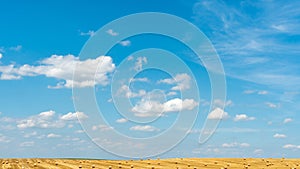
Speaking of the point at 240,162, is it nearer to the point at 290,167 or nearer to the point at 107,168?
the point at 290,167

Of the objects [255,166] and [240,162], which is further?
[240,162]

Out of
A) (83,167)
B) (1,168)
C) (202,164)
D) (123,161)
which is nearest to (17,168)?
(1,168)

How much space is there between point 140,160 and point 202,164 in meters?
13.8

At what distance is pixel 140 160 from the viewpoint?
242 feet

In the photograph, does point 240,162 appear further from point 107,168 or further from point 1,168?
point 1,168

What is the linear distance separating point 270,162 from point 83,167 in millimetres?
27448

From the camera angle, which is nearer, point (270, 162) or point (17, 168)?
point (17, 168)

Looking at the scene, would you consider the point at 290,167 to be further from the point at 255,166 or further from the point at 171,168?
the point at 171,168

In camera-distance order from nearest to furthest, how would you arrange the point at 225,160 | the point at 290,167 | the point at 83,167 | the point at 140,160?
the point at 290,167, the point at 83,167, the point at 225,160, the point at 140,160

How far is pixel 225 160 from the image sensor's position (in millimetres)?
68312

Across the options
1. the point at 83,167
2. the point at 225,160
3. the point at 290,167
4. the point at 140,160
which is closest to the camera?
the point at 290,167

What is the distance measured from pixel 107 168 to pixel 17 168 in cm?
1235

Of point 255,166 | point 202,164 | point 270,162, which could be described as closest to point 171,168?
point 202,164

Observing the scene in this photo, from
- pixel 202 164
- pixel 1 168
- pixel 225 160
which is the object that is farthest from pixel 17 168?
pixel 225 160
